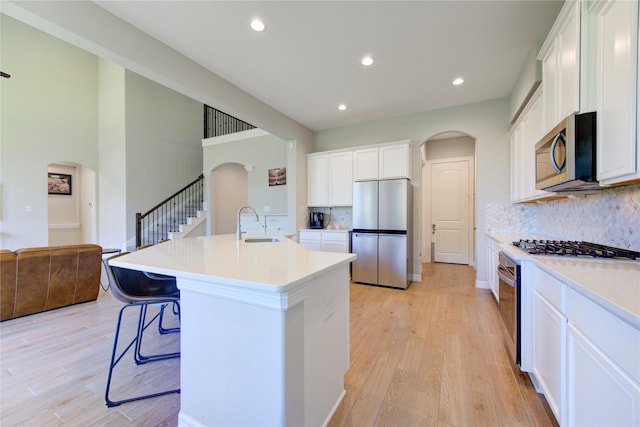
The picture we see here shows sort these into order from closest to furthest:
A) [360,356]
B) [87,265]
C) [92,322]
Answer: [360,356] → [92,322] → [87,265]

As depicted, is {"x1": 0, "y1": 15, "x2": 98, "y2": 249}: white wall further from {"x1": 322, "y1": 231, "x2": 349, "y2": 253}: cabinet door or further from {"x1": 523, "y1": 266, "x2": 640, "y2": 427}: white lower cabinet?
{"x1": 523, "y1": 266, "x2": 640, "y2": 427}: white lower cabinet

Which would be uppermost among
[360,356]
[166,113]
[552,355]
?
[166,113]

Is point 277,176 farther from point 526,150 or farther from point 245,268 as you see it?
point 245,268

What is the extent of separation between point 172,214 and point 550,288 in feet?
24.7

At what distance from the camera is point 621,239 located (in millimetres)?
1723

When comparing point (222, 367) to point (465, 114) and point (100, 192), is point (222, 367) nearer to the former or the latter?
point (465, 114)

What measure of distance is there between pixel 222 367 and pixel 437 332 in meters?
2.20

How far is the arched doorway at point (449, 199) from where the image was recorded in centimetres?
586

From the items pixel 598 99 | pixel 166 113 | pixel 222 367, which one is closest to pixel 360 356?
pixel 222 367

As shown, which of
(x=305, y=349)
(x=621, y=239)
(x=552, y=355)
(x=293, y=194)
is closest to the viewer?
(x=305, y=349)

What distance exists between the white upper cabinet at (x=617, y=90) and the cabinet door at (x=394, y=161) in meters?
2.75

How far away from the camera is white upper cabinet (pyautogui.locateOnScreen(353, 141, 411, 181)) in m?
4.23

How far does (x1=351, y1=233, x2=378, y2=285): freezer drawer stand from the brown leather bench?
3.69m

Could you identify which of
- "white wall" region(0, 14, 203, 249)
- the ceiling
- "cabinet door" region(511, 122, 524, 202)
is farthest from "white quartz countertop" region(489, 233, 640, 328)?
"white wall" region(0, 14, 203, 249)
